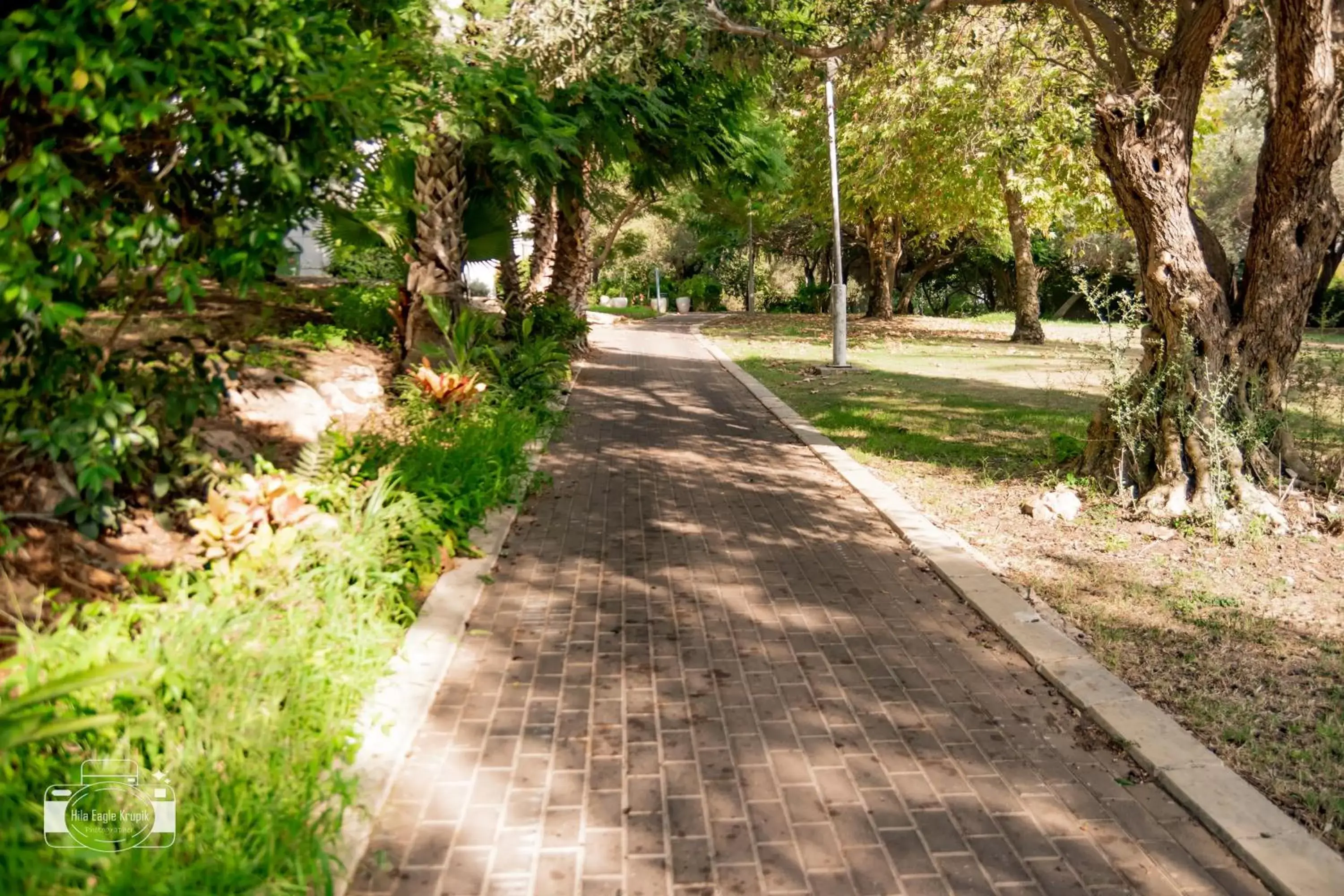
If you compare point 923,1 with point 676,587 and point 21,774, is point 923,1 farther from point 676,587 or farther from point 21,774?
point 21,774

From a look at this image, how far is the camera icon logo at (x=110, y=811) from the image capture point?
288 cm

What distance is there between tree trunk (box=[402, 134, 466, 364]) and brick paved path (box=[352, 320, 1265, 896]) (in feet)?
15.9

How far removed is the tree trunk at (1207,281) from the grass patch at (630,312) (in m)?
30.4

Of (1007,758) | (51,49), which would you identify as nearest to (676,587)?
(1007,758)

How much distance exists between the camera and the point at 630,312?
1639 inches

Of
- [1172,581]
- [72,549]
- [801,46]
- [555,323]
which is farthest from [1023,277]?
[72,549]

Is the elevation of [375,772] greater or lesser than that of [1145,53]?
lesser

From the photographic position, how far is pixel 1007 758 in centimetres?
409

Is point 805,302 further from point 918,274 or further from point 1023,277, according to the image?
point 1023,277

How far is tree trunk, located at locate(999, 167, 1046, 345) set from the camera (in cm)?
2392

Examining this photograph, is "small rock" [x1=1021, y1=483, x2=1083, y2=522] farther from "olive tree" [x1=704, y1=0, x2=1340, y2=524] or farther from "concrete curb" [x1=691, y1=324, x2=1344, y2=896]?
"concrete curb" [x1=691, y1=324, x2=1344, y2=896]

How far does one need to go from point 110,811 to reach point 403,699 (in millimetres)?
1489

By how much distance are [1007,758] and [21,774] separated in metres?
3.58

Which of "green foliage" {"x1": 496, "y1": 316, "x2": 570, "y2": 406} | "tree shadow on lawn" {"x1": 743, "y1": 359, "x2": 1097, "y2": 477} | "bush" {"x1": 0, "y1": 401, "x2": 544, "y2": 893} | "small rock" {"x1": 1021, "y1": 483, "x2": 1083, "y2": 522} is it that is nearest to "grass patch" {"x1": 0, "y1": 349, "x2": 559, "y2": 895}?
"bush" {"x1": 0, "y1": 401, "x2": 544, "y2": 893}
